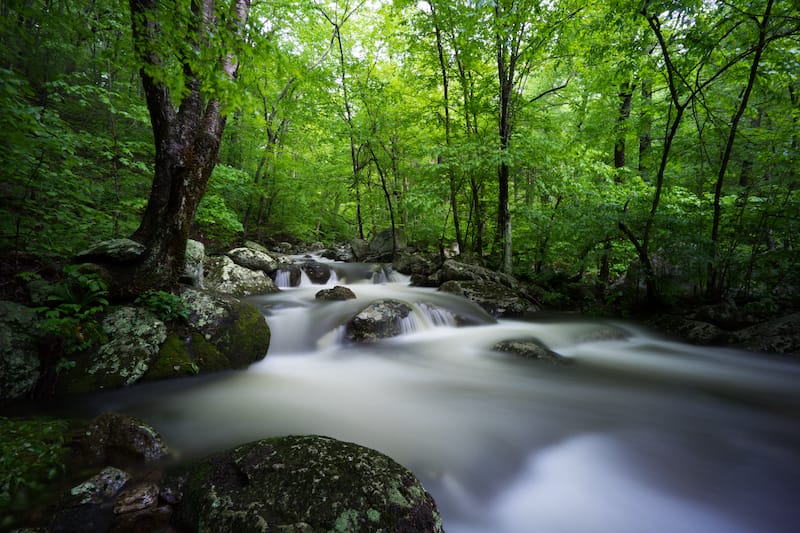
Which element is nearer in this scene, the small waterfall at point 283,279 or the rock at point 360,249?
the small waterfall at point 283,279

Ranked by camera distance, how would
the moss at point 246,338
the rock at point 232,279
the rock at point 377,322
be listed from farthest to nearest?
the rock at point 232,279 → the rock at point 377,322 → the moss at point 246,338

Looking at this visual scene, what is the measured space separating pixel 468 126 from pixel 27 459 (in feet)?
36.9

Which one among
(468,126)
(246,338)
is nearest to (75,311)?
(246,338)

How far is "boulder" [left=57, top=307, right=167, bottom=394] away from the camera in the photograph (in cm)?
326

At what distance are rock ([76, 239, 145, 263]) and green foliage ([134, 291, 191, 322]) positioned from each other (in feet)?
1.65

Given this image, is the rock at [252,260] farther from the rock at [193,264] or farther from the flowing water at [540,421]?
the flowing water at [540,421]

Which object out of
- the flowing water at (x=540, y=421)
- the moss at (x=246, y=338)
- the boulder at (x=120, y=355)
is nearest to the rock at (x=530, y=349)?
the flowing water at (x=540, y=421)

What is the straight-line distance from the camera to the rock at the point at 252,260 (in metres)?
9.40

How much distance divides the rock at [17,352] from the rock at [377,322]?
147 inches

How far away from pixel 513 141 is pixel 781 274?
18.8 ft

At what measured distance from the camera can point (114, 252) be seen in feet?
12.9

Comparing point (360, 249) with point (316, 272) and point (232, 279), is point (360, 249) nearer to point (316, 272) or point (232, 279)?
point (316, 272)

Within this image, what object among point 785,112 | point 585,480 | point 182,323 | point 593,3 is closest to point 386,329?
point 182,323

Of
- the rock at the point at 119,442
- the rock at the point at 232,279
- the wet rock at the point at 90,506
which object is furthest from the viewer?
the rock at the point at 232,279
